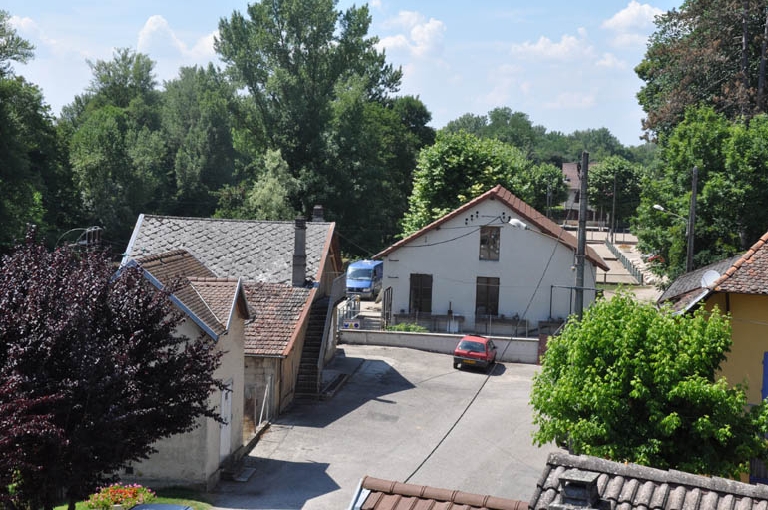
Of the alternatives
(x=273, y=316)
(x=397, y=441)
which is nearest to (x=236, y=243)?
(x=273, y=316)

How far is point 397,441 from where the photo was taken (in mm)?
23359

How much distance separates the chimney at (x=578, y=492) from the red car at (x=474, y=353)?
2440 centimetres

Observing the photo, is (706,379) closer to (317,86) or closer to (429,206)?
(429,206)

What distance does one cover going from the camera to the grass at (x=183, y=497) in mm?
17578

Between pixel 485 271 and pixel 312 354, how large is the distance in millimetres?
13650

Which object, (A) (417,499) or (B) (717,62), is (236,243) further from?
(B) (717,62)

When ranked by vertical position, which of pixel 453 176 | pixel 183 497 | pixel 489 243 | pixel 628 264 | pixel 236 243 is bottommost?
pixel 183 497

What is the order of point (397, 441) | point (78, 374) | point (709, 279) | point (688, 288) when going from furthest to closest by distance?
point (397, 441) → point (688, 288) → point (709, 279) → point (78, 374)

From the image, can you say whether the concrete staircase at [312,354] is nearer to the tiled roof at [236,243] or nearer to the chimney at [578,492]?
the tiled roof at [236,243]

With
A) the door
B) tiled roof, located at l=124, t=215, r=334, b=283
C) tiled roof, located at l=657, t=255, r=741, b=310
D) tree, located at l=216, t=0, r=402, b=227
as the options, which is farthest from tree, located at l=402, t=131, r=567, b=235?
the door

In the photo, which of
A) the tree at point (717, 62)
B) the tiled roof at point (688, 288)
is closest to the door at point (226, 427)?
the tiled roof at point (688, 288)

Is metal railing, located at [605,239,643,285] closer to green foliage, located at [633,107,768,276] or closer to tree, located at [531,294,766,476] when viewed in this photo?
green foliage, located at [633,107,768,276]

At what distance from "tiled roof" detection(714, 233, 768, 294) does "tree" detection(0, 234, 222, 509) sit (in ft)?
35.7

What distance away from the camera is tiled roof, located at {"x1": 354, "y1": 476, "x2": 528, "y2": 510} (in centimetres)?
932
